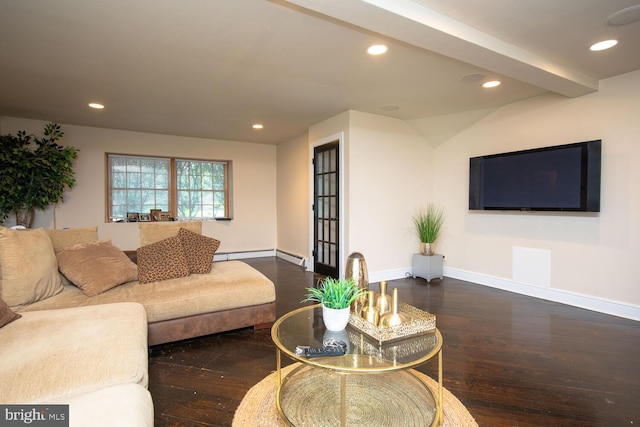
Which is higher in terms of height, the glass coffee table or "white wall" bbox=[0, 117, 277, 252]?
"white wall" bbox=[0, 117, 277, 252]

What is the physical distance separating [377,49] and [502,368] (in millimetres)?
2555

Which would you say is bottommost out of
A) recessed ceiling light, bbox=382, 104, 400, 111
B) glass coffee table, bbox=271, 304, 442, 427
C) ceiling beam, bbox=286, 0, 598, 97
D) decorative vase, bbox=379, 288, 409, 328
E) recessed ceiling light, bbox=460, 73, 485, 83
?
glass coffee table, bbox=271, 304, 442, 427

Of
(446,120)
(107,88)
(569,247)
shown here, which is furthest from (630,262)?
(107,88)

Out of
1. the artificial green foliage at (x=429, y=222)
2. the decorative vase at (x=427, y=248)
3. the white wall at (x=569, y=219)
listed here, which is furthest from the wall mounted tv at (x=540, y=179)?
the decorative vase at (x=427, y=248)

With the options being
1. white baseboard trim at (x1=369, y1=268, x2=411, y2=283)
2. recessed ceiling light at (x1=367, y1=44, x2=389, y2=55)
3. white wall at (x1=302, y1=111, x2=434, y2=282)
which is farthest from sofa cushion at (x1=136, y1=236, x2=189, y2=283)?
white baseboard trim at (x1=369, y1=268, x2=411, y2=283)

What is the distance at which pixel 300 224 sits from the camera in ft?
18.9

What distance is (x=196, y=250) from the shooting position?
3000 mm

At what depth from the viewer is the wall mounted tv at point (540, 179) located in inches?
125

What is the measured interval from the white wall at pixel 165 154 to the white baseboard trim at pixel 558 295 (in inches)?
155

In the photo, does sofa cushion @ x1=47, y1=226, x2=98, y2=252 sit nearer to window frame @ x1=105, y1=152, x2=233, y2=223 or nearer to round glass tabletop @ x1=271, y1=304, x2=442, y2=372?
round glass tabletop @ x1=271, y1=304, x2=442, y2=372

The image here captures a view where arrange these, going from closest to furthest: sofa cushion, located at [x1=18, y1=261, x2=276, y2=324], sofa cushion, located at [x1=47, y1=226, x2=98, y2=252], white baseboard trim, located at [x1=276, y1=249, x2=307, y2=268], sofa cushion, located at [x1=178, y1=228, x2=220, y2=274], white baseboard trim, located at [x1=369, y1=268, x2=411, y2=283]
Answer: sofa cushion, located at [x1=18, y1=261, x2=276, y2=324]
sofa cushion, located at [x1=47, y1=226, x2=98, y2=252]
sofa cushion, located at [x1=178, y1=228, x2=220, y2=274]
white baseboard trim, located at [x1=369, y1=268, x2=411, y2=283]
white baseboard trim, located at [x1=276, y1=249, x2=307, y2=268]

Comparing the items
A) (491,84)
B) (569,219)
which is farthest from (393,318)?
(569,219)

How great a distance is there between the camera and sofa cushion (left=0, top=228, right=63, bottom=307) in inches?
76.2

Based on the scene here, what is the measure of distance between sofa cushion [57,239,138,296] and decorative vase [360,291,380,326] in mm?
2015
